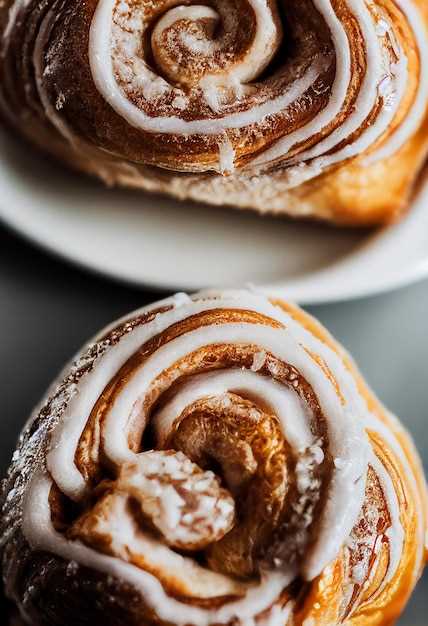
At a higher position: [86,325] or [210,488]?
[86,325]

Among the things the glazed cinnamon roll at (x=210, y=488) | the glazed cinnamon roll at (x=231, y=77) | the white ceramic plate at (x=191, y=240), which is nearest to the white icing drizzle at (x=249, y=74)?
the glazed cinnamon roll at (x=231, y=77)

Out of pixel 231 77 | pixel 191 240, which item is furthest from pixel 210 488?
pixel 191 240

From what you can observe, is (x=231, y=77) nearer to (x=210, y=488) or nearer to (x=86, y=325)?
(x=210, y=488)

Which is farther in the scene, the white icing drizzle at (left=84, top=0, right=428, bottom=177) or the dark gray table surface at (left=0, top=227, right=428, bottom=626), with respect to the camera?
the dark gray table surface at (left=0, top=227, right=428, bottom=626)

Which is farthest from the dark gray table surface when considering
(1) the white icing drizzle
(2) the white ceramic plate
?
(1) the white icing drizzle

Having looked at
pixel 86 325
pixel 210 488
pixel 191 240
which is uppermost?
pixel 191 240

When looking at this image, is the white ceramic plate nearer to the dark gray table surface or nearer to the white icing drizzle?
the dark gray table surface
